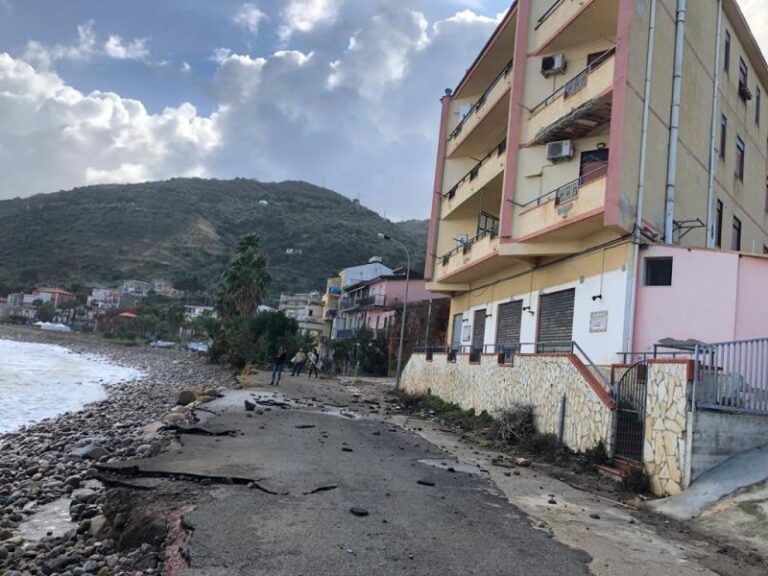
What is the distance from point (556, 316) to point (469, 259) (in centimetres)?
558

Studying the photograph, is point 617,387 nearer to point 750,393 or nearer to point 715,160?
point 750,393

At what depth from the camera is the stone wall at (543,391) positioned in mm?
11641

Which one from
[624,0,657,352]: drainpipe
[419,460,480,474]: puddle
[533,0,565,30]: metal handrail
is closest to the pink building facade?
[533,0,565,30]: metal handrail

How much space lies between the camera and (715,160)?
60.5ft

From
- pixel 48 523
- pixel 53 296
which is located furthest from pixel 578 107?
pixel 53 296

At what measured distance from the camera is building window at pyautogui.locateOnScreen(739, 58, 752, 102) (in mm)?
20781

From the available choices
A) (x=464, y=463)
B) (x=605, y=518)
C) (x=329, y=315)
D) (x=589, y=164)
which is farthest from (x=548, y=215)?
(x=329, y=315)

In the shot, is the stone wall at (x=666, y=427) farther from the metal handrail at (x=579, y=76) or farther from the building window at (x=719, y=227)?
the building window at (x=719, y=227)

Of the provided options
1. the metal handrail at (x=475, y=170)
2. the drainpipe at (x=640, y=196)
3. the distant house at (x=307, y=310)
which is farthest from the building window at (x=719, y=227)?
the distant house at (x=307, y=310)

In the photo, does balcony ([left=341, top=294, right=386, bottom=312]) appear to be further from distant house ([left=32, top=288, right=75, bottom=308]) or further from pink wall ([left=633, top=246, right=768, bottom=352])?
distant house ([left=32, top=288, right=75, bottom=308])

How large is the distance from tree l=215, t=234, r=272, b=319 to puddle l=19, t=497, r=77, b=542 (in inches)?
1720

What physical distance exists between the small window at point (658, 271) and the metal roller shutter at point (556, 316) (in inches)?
96.1

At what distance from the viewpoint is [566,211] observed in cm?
1554

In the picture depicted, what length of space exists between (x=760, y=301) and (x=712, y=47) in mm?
9458
